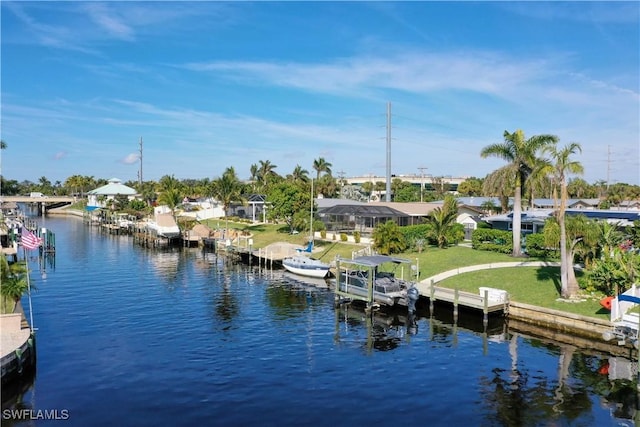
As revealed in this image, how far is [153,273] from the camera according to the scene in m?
58.4

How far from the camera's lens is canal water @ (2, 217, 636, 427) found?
22.9 metres

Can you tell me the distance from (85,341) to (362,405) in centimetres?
1856

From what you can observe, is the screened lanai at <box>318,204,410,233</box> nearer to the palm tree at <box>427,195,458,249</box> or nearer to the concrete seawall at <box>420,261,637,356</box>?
the palm tree at <box>427,195,458,249</box>

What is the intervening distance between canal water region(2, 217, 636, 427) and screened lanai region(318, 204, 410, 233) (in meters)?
29.4

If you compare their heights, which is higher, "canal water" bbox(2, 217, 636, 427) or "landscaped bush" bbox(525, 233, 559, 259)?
"landscaped bush" bbox(525, 233, 559, 259)

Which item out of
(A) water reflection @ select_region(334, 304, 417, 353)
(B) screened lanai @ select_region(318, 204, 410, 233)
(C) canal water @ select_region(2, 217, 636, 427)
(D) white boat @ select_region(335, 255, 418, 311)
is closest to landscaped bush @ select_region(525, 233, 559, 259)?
(C) canal water @ select_region(2, 217, 636, 427)

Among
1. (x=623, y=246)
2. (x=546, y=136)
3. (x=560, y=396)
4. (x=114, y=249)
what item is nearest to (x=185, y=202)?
(x=114, y=249)

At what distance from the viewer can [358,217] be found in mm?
77062

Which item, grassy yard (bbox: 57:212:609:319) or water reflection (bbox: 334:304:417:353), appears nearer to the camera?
water reflection (bbox: 334:304:417:353)

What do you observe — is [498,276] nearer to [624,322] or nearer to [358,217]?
[624,322]

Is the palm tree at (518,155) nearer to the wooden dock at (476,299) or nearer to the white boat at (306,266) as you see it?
the wooden dock at (476,299)

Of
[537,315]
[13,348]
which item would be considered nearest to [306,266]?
[537,315]

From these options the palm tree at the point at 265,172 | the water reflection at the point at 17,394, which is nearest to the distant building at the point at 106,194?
the palm tree at the point at 265,172

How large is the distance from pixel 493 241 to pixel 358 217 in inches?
938
